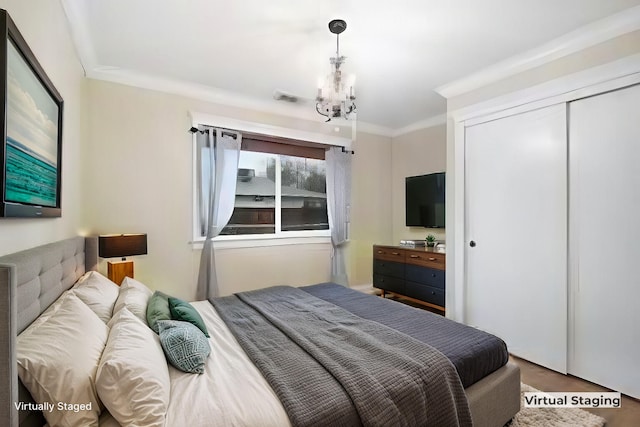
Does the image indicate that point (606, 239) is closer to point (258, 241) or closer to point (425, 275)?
point (425, 275)

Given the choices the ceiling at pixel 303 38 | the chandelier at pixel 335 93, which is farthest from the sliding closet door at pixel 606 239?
the chandelier at pixel 335 93

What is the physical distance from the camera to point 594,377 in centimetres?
225

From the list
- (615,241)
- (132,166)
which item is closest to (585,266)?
(615,241)

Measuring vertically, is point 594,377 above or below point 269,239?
below

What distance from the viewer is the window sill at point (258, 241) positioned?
3438 millimetres

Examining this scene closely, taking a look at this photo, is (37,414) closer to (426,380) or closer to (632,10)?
(426,380)

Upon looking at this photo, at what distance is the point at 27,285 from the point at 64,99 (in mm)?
1520

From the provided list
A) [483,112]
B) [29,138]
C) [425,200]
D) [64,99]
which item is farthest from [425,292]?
[64,99]

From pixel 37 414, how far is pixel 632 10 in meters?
3.70

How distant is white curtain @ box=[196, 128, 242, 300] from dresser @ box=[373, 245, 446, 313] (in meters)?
2.16

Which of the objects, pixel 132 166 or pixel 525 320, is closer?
pixel 525 320

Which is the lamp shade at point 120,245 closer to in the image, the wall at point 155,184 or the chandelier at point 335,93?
the wall at point 155,184

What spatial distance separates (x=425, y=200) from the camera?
4.13 metres

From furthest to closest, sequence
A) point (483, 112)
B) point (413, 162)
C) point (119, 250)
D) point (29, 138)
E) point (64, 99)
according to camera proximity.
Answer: point (413, 162) < point (483, 112) < point (119, 250) < point (64, 99) < point (29, 138)
